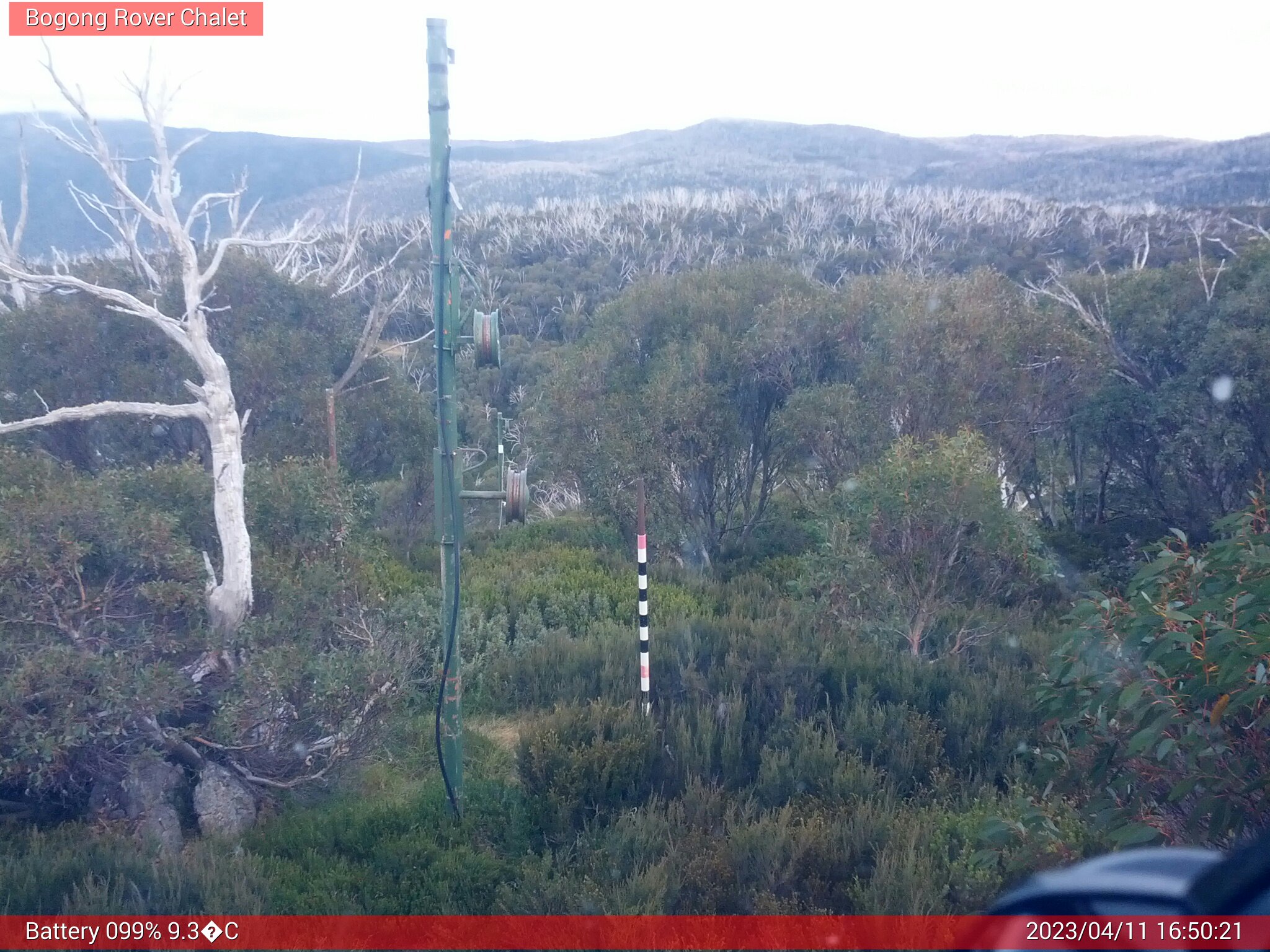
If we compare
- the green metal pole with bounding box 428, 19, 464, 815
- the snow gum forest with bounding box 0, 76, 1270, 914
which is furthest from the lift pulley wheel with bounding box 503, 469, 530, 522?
the snow gum forest with bounding box 0, 76, 1270, 914

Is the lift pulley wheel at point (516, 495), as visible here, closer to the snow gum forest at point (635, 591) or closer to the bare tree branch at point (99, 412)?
the snow gum forest at point (635, 591)

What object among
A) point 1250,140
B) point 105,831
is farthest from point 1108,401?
point 1250,140

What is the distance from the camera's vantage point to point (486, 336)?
5262mm

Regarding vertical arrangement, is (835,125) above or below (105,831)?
above

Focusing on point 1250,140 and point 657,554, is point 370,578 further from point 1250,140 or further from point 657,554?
point 1250,140

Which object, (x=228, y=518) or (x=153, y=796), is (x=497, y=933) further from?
(x=228, y=518)

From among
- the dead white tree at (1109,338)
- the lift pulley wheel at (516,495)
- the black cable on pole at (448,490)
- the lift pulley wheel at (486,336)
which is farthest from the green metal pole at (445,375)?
the dead white tree at (1109,338)

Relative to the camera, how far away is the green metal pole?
5.18 m

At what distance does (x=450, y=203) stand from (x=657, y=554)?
319 inches

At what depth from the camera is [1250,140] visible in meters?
43.4

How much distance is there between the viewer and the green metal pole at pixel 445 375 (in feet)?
17.0

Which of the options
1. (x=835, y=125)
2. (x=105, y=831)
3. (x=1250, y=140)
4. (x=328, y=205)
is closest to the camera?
(x=105, y=831)

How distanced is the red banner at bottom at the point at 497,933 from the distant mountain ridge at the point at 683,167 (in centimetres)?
3744

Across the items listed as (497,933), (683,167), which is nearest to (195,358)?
(497,933)
